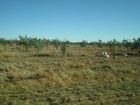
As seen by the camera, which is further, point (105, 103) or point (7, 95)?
point (7, 95)

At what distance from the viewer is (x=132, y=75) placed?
2147 cm

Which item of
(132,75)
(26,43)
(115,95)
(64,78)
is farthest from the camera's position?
(26,43)

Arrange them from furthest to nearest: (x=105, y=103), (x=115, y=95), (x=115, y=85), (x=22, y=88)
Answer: (x=115, y=85)
(x=22, y=88)
(x=115, y=95)
(x=105, y=103)

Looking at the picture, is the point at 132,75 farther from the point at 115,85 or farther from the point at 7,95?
the point at 7,95

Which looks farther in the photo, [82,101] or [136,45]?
[136,45]

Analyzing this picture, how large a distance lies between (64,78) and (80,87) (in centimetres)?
283

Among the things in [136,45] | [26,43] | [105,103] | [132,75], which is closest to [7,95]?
[105,103]

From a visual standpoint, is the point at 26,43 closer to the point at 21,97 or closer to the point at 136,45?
the point at 136,45

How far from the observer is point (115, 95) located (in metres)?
14.0

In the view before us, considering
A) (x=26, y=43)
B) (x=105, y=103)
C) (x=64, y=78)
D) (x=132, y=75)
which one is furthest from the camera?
(x=26, y=43)

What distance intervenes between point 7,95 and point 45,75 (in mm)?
5859

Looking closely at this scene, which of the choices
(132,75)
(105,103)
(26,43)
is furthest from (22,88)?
(26,43)

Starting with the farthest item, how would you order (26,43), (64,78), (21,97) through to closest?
(26,43)
(64,78)
(21,97)

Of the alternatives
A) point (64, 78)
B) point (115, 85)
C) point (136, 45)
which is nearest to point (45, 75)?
point (64, 78)
